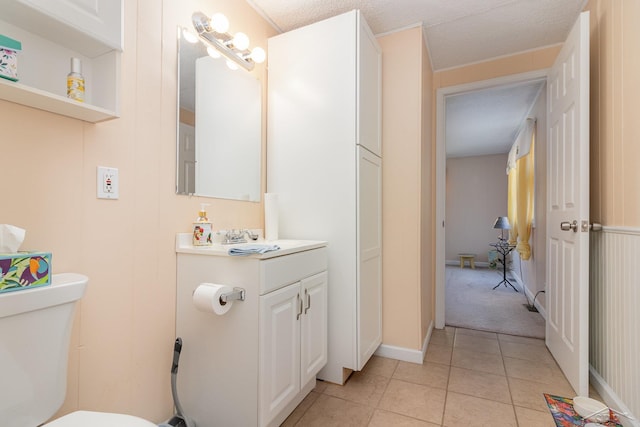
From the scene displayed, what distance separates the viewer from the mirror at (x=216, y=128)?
1.51 m

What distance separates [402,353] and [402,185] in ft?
3.91

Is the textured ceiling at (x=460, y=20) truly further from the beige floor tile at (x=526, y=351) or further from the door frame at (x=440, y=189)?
the beige floor tile at (x=526, y=351)

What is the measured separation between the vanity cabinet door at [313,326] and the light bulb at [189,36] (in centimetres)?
133

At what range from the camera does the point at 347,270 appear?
1822 mm

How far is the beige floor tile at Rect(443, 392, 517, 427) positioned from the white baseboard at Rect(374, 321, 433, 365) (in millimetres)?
395

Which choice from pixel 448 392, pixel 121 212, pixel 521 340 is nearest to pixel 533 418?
pixel 448 392

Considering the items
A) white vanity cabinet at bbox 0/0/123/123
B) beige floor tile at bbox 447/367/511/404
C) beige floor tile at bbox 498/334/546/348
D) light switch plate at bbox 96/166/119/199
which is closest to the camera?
white vanity cabinet at bbox 0/0/123/123

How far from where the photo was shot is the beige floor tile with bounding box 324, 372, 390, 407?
5.59 feet

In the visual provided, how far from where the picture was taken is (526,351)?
2.33 metres

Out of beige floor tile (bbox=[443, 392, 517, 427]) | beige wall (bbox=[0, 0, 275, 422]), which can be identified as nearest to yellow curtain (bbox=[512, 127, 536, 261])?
beige floor tile (bbox=[443, 392, 517, 427])

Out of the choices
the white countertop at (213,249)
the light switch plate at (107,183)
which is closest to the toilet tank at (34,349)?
the light switch plate at (107,183)

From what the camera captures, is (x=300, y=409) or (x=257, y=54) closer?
(x=300, y=409)

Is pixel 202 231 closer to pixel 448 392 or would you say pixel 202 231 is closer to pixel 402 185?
pixel 402 185

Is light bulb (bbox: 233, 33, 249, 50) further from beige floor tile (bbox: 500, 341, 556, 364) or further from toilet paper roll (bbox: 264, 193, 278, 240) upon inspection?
beige floor tile (bbox: 500, 341, 556, 364)
